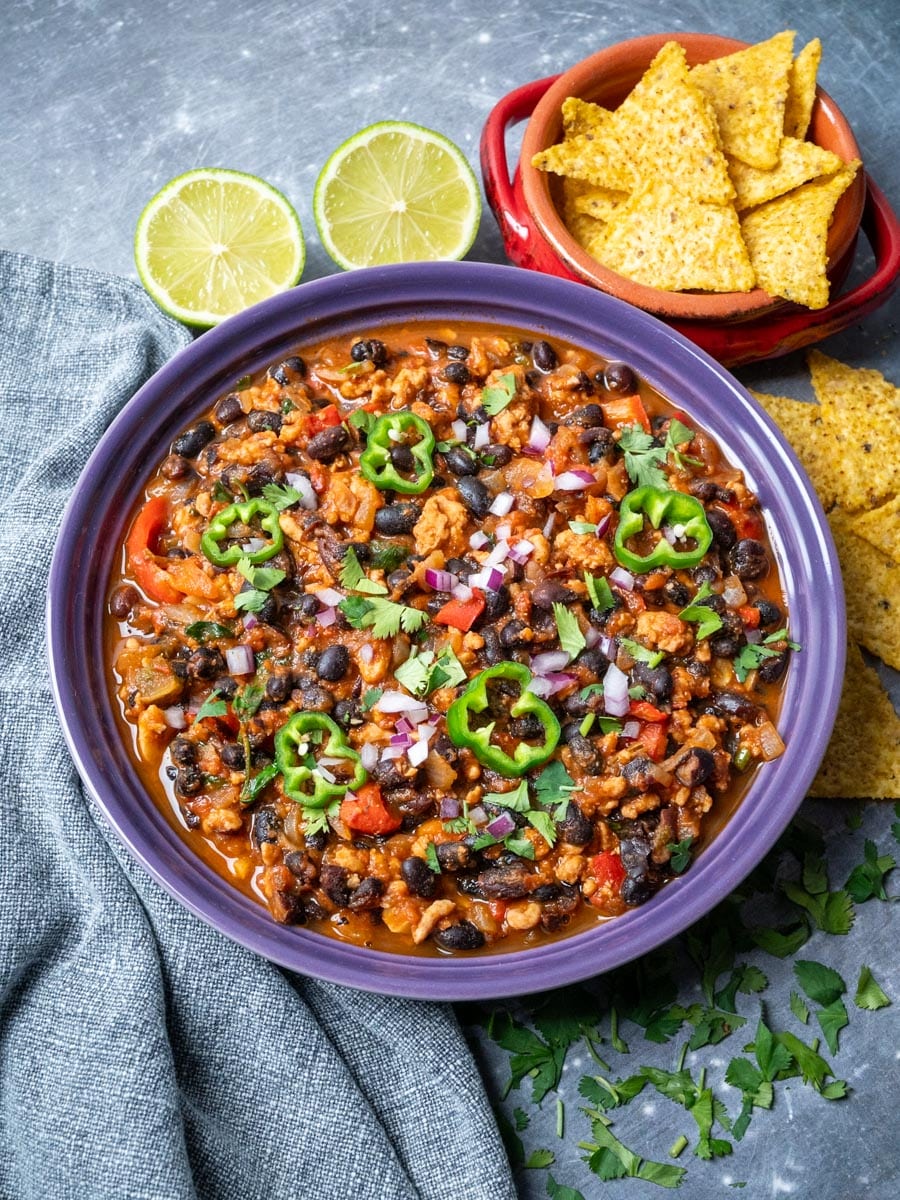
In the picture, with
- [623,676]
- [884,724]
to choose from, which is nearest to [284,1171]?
[623,676]

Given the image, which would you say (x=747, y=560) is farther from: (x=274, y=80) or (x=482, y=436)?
(x=274, y=80)

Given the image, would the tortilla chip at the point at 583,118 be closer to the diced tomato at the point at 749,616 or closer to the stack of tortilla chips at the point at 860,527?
the stack of tortilla chips at the point at 860,527

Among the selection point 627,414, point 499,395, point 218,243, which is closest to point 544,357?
point 499,395

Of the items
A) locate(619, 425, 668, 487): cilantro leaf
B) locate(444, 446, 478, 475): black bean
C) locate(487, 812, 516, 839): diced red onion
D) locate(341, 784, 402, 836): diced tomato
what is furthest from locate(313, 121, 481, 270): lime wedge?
locate(487, 812, 516, 839): diced red onion

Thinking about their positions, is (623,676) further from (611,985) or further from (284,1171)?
(284,1171)

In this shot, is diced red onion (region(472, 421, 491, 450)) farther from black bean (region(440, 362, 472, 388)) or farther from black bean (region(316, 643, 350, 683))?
black bean (region(316, 643, 350, 683))

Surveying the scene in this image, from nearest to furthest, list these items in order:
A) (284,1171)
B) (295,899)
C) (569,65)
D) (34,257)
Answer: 1. (295,899)
2. (284,1171)
3. (34,257)
4. (569,65)

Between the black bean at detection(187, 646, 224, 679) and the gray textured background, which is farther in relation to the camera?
the gray textured background
